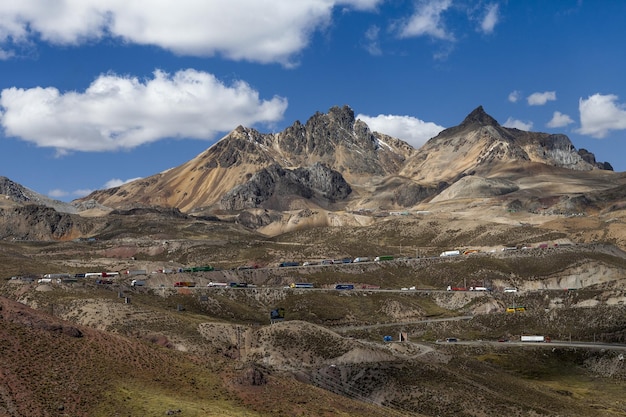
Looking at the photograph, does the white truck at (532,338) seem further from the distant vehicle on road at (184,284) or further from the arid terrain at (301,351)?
the distant vehicle on road at (184,284)

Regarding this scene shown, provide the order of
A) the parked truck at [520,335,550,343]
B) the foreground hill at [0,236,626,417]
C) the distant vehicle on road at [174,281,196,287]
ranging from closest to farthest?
the foreground hill at [0,236,626,417] → the parked truck at [520,335,550,343] → the distant vehicle on road at [174,281,196,287]

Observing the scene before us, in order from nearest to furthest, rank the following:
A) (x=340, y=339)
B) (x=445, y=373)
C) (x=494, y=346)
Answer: (x=445, y=373), (x=340, y=339), (x=494, y=346)

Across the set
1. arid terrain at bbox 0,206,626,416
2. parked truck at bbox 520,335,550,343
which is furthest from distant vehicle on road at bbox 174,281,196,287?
parked truck at bbox 520,335,550,343

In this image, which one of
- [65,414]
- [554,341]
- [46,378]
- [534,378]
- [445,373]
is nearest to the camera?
[65,414]

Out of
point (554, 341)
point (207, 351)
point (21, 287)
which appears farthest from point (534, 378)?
point (21, 287)

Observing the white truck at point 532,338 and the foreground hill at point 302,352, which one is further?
the white truck at point 532,338

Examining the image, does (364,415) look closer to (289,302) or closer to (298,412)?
(298,412)

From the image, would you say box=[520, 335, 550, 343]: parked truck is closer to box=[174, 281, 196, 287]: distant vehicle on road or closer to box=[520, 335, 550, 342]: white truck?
box=[520, 335, 550, 342]: white truck

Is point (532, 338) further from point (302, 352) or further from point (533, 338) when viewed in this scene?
point (302, 352)

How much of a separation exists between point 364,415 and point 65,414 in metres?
33.4

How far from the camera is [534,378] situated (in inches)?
5246

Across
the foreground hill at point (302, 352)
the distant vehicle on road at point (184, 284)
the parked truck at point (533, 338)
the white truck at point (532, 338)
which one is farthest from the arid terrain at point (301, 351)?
the white truck at point (532, 338)

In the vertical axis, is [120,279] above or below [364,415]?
above

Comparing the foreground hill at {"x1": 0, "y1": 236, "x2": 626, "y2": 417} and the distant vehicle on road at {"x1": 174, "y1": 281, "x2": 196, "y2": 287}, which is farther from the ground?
the distant vehicle on road at {"x1": 174, "y1": 281, "x2": 196, "y2": 287}
